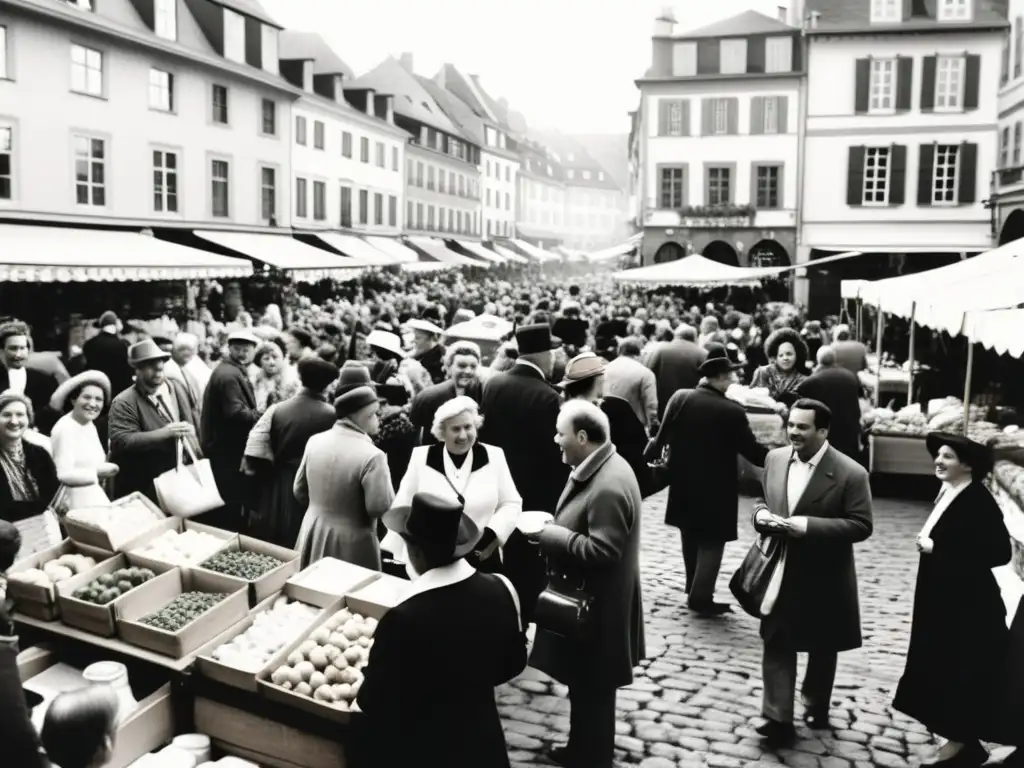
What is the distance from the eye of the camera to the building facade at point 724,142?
1385 inches

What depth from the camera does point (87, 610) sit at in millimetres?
4629

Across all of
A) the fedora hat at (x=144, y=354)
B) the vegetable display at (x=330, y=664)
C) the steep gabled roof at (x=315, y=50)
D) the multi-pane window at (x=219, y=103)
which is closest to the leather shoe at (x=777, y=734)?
the vegetable display at (x=330, y=664)

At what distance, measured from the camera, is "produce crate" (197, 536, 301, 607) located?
4898mm

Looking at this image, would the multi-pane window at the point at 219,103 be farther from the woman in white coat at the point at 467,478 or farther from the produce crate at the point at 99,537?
the woman in white coat at the point at 467,478

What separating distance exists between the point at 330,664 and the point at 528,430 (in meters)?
2.37

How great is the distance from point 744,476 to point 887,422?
202cm

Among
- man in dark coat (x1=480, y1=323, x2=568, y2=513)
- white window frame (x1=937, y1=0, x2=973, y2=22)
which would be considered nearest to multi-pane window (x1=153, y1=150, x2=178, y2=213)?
man in dark coat (x1=480, y1=323, x2=568, y2=513)

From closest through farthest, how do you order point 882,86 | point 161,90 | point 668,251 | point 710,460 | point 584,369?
1. point 584,369
2. point 710,460
3. point 161,90
4. point 882,86
5. point 668,251

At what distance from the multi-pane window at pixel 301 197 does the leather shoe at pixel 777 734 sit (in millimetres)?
30232

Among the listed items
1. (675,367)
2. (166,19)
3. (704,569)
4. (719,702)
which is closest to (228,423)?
(704,569)

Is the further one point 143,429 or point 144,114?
point 144,114

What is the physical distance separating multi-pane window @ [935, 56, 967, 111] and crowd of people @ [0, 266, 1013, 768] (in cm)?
2977

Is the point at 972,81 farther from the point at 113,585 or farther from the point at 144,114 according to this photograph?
the point at 113,585

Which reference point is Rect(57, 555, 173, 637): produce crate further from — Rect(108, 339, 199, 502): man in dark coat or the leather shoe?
the leather shoe
